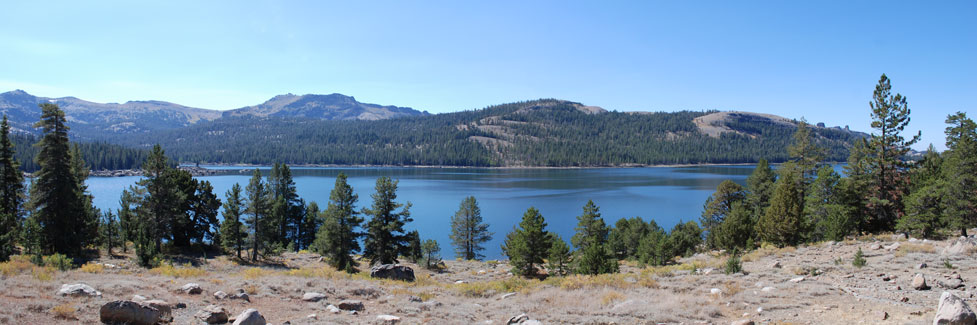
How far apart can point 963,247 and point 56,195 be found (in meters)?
46.8

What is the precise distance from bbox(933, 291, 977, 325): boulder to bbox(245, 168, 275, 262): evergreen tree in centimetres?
3723

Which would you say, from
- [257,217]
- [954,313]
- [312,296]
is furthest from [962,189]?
[257,217]

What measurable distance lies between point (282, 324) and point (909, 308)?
47.9 ft

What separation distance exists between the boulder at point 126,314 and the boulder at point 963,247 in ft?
83.3

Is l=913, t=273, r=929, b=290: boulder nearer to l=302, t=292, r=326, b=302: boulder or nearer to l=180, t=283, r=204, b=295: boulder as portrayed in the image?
l=302, t=292, r=326, b=302: boulder

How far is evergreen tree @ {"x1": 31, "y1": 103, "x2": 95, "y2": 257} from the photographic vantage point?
27922 mm

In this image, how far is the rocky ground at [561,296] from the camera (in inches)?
409

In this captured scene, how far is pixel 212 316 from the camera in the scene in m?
9.96

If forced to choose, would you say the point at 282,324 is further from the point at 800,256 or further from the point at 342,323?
the point at 800,256

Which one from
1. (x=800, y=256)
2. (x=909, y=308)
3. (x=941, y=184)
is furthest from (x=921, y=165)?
(x=909, y=308)

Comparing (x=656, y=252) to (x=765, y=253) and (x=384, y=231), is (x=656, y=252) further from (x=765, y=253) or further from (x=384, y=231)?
(x=384, y=231)

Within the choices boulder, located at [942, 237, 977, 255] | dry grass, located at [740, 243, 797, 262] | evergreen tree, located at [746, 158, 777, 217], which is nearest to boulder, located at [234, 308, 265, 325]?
dry grass, located at [740, 243, 797, 262]

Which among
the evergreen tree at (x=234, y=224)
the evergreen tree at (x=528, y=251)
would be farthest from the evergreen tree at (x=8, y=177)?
the evergreen tree at (x=528, y=251)

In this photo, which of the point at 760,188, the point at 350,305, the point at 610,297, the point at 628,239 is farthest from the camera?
the point at 760,188
